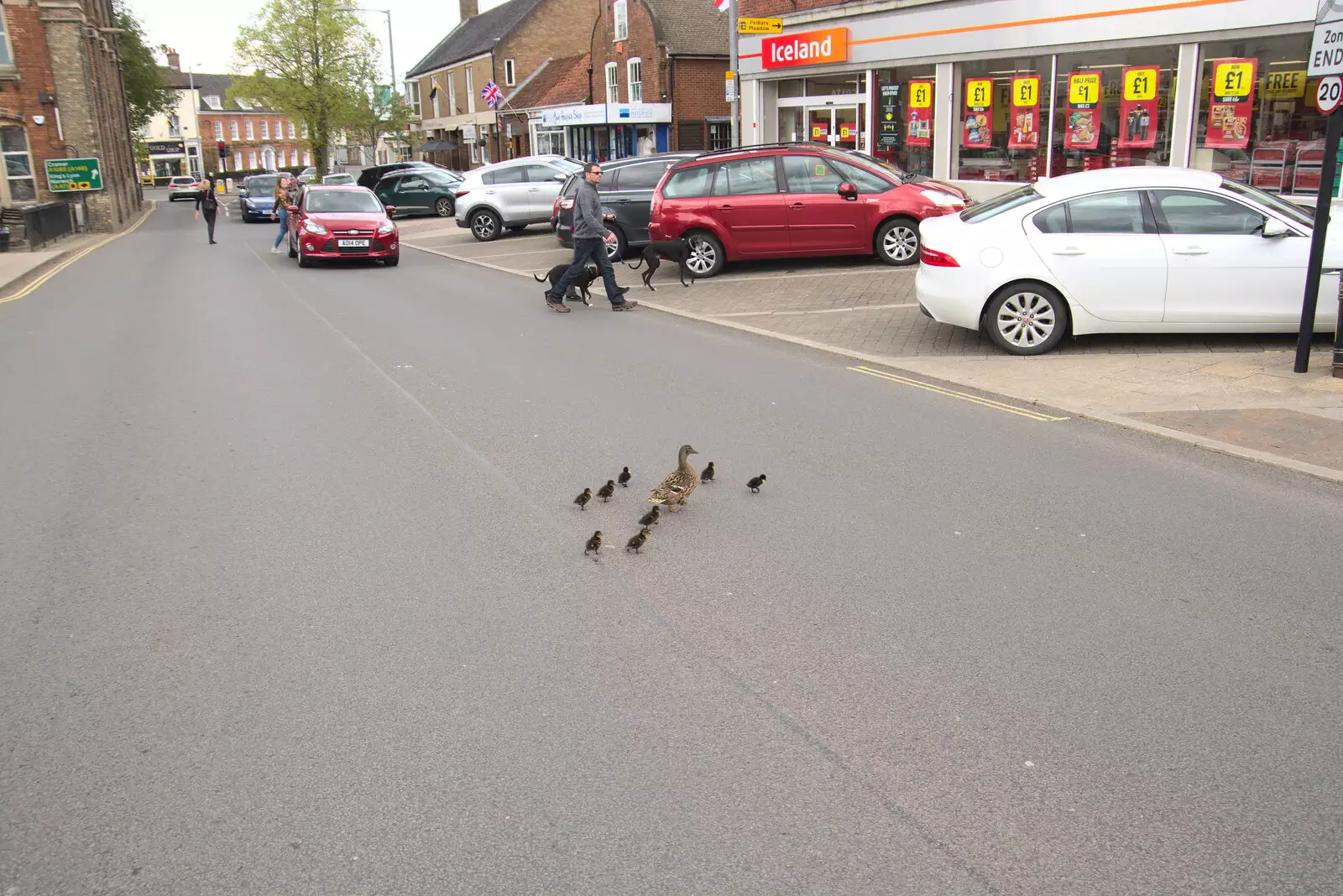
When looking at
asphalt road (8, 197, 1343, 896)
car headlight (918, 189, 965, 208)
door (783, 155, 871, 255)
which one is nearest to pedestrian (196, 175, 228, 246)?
door (783, 155, 871, 255)

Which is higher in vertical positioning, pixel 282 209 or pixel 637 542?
pixel 282 209

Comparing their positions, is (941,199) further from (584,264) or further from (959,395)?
(959,395)

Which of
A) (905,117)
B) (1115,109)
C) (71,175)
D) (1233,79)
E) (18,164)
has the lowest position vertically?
(71,175)

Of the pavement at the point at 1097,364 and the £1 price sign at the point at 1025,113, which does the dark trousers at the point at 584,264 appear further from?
the £1 price sign at the point at 1025,113

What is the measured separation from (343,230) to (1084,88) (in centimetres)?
1431

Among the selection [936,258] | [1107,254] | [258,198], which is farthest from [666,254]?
[258,198]

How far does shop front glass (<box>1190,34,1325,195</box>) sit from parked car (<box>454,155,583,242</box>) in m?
13.7

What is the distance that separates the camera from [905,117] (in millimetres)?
24562

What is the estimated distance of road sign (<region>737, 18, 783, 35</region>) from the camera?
2078 centimetres

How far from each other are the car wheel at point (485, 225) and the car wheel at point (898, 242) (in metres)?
12.5

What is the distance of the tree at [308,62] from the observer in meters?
53.4

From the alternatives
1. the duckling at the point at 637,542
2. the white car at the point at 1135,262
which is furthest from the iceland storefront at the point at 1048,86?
the duckling at the point at 637,542

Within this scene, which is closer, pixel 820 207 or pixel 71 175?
pixel 820 207

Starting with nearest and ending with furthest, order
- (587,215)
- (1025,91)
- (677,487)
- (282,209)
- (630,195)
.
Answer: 1. (677,487)
2. (587,215)
3. (630,195)
4. (1025,91)
5. (282,209)
